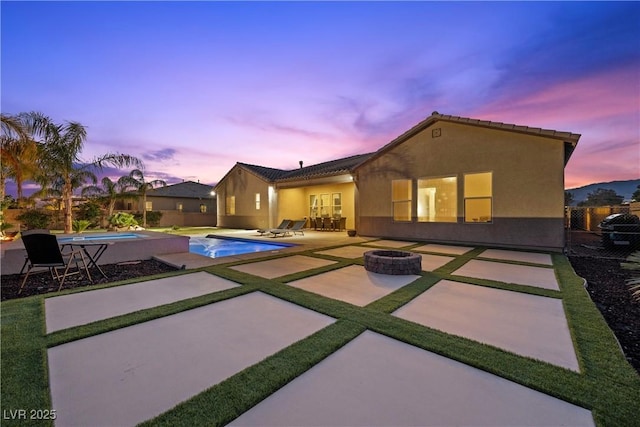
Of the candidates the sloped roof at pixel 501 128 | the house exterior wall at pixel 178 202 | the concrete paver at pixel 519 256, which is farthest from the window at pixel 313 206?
the house exterior wall at pixel 178 202

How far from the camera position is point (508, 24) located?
10109mm

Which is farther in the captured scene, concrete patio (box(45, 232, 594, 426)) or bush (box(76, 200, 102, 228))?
bush (box(76, 200, 102, 228))

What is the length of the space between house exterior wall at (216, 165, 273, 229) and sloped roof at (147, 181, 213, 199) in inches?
341

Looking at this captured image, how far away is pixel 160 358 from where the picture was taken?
2615 mm

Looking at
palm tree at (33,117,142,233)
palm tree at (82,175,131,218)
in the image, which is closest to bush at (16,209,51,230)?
palm tree at (82,175,131,218)

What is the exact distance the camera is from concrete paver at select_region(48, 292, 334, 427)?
198 cm

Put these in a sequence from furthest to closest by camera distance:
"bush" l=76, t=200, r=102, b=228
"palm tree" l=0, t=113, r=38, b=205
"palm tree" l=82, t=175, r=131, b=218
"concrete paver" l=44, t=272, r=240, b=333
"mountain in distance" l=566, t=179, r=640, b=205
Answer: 1. "mountain in distance" l=566, t=179, r=640, b=205
2. "bush" l=76, t=200, r=102, b=228
3. "palm tree" l=82, t=175, r=131, b=218
4. "palm tree" l=0, t=113, r=38, b=205
5. "concrete paver" l=44, t=272, r=240, b=333

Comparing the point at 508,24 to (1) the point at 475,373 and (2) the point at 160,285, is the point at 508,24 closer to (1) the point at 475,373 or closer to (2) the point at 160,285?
(1) the point at 475,373

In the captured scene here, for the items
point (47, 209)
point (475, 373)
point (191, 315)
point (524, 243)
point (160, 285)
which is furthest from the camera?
point (47, 209)

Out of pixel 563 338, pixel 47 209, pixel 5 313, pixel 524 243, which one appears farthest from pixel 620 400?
pixel 47 209

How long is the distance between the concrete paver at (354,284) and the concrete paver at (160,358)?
0.92 m

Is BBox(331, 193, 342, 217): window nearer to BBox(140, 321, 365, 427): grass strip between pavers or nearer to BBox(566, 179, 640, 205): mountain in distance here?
BBox(140, 321, 365, 427): grass strip between pavers

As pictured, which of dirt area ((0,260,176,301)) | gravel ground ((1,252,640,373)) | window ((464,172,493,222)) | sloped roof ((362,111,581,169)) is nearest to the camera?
gravel ground ((1,252,640,373))

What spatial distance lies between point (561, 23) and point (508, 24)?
5.84 feet
